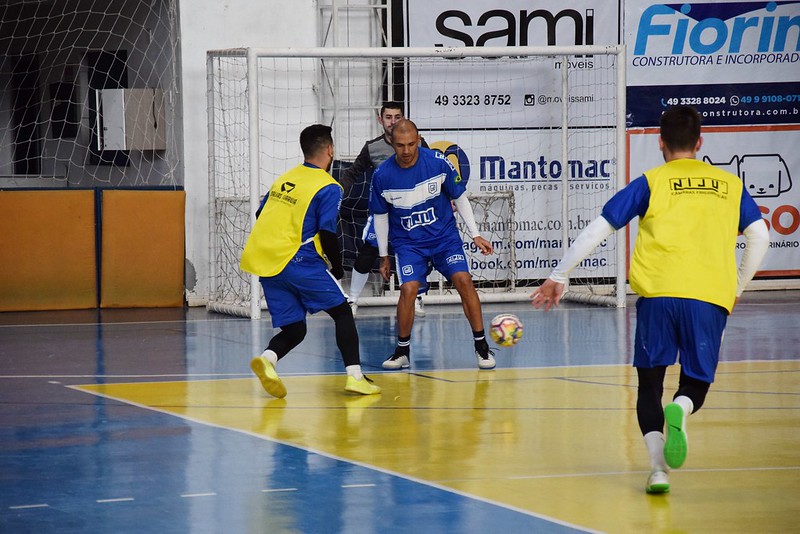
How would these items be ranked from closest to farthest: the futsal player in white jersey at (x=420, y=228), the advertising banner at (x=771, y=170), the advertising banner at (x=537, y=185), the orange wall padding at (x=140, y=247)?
the futsal player in white jersey at (x=420, y=228) < the orange wall padding at (x=140, y=247) < the advertising banner at (x=537, y=185) < the advertising banner at (x=771, y=170)

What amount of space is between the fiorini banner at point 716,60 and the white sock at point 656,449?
11212mm

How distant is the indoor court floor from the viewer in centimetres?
519

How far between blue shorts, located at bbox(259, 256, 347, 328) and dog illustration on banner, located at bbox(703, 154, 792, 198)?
31.9 feet

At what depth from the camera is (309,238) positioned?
829 cm

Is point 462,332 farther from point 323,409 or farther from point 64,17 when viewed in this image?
point 64,17

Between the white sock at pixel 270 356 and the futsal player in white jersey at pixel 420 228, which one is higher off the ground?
the futsal player in white jersey at pixel 420 228

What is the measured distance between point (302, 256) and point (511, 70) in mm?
8466

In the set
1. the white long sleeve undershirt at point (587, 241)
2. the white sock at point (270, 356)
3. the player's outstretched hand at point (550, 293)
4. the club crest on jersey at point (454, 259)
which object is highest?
the white long sleeve undershirt at point (587, 241)

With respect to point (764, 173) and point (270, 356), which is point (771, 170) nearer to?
point (764, 173)

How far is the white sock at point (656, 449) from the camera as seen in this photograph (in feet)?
18.0

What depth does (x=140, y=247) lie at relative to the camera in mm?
15312

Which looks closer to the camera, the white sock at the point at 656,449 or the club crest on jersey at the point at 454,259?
the white sock at the point at 656,449

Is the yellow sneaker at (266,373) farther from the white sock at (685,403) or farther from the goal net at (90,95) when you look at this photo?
the goal net at (90,95)

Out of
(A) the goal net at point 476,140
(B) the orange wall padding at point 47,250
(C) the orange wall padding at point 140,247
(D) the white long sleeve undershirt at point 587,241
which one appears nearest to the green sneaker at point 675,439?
(D) the white long sleeve undershirt at point 587,241
